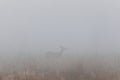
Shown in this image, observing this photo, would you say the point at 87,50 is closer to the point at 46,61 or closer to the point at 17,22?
the point at 46,61

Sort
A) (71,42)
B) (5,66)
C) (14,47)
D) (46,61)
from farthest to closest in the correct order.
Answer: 1. (71,42)
2. (14,47)
3. (46,61)
4. (5,66)

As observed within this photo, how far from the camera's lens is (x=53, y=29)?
1183 cm

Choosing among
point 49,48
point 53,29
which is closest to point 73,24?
point 53,29

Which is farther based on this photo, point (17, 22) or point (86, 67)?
point (17, 22)

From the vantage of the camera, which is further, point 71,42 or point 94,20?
point 94,20

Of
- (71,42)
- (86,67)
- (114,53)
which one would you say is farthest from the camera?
(71,42)

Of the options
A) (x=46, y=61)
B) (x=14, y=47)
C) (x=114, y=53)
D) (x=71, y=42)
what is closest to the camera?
(x=46, y=61)

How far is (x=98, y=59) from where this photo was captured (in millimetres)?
8383

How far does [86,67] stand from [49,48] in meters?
3.28

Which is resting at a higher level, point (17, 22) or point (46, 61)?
point (17, 22)

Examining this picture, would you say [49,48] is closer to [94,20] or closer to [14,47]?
[14,47]

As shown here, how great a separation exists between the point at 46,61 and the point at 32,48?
2.20m

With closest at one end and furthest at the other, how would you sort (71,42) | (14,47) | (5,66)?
1. (5,66)
2. (14,47)
3. (71,42)

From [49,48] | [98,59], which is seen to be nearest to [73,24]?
[49,48]
